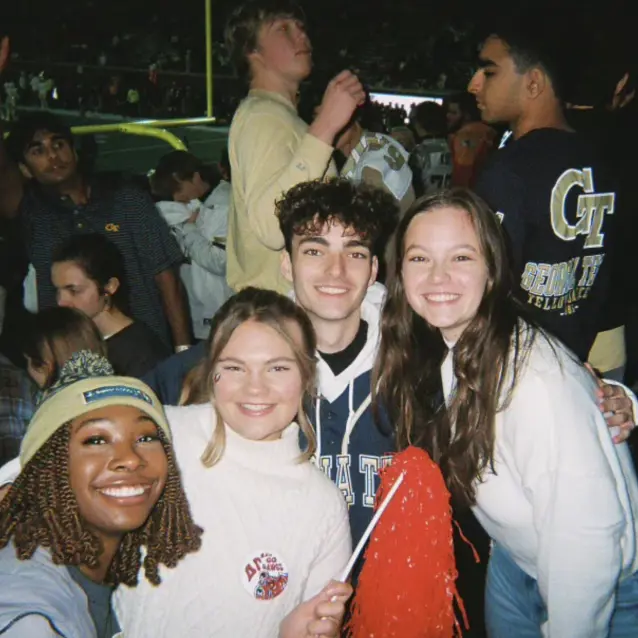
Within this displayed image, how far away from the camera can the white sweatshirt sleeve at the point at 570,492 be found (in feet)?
6.09

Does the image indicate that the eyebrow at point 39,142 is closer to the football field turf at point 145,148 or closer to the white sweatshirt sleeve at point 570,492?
the white sweatshirt sleeve at point 570,492

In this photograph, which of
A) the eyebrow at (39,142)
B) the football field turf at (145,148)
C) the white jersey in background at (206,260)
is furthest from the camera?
the football field turf at (145,148)

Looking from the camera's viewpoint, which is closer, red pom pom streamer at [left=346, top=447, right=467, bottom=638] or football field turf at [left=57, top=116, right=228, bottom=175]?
red pom pom streamer at [left=346, top=447, right=467, bottom=638]

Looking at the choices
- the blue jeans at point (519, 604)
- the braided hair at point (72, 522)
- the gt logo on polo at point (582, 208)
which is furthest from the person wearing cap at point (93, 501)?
the gt logo on polo at point (582, 208)

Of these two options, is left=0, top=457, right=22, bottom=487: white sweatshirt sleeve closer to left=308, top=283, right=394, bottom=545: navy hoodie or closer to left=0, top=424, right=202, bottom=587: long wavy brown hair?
left=0, top=424, right=202, bottom=587: long wavy brown hair

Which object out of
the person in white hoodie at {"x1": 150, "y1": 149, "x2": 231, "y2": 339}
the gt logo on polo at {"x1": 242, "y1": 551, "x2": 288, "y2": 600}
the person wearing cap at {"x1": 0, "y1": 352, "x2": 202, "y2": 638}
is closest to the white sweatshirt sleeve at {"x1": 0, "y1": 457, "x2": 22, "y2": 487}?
the person wearing cap at {"x1": 0, "y1": 352, "x2": 202, "y2": 638}

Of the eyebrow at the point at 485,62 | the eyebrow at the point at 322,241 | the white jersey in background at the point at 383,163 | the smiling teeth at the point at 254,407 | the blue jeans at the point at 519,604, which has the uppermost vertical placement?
the eyebrow at the point at 485,62

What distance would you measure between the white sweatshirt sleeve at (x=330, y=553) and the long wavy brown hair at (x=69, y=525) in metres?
0.35

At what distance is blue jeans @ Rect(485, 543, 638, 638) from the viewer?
2238 mm

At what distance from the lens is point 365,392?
2453 millimetres

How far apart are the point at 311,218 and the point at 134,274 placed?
154 cm

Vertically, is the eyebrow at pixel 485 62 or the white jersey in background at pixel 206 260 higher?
the eyebrow at pixel 485 62

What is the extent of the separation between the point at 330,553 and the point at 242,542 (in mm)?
258

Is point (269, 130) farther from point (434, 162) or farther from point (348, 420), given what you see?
point (434, 162)
